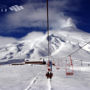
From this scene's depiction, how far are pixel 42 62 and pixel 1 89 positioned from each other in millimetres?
100425

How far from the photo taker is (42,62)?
11338 cm

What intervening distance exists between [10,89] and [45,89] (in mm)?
2735

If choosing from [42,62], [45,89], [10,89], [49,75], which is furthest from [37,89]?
[42,62]

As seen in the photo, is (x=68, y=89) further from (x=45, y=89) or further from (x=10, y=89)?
(x=10, y=89)

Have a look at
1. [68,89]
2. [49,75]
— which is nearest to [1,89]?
[68,89]

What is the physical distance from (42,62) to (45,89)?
3983 inches

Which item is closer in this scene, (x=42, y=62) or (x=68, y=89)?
(x=68, y=89)

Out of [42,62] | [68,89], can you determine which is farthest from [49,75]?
[42,62]

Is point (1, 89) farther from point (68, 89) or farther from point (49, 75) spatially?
point (49, 75)

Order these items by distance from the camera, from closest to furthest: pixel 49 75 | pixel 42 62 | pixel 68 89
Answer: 1. pixel 68 89
2. pixel 49 75
3. pixel 42 62

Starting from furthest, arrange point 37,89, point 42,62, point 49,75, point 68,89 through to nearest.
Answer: point 42,62
point 49,75
point 68,89
point 37,89

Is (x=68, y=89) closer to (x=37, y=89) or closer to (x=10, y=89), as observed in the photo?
(x=37, y=89)

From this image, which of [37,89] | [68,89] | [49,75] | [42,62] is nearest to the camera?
[37,89]

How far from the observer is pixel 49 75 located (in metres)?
19.4
